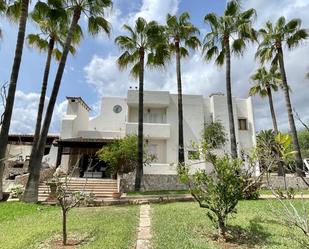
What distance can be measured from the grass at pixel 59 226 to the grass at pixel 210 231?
3.08 ft

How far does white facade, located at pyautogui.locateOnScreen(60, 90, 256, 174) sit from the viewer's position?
85.0 ft

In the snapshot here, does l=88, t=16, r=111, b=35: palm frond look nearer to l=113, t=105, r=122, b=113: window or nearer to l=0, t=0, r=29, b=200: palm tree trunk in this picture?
l=0, t=0, r=29, b=200: palm tree trunk

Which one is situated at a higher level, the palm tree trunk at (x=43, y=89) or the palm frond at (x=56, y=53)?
the palm frond at (x=56, y=53)

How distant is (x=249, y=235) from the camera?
727 cm

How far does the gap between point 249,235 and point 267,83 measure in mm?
22694

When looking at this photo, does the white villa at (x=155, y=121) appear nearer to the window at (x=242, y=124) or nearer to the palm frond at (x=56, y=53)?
the window at (x=242, y=124)

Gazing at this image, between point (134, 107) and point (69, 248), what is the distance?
2235cm

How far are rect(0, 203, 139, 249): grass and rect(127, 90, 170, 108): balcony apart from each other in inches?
639

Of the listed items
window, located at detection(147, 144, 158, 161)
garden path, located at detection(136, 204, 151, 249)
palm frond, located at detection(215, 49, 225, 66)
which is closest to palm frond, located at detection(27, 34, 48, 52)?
window, located at detection(147, 144, 158, 161)

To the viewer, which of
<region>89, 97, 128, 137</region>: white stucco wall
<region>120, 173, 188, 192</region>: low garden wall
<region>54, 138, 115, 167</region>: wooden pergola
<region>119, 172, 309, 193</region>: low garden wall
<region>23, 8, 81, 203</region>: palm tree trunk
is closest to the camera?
<region>23, 8, 81, 203</region>: palm tree trunk

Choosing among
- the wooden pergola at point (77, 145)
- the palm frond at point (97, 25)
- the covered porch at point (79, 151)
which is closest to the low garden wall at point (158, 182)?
the covered porch at point (79, 151)

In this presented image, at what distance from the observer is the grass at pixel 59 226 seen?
6.94 meters

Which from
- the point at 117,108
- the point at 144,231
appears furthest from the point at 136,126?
the point at 144,231

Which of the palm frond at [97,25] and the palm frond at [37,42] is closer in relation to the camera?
the palm frond at [97,25]
